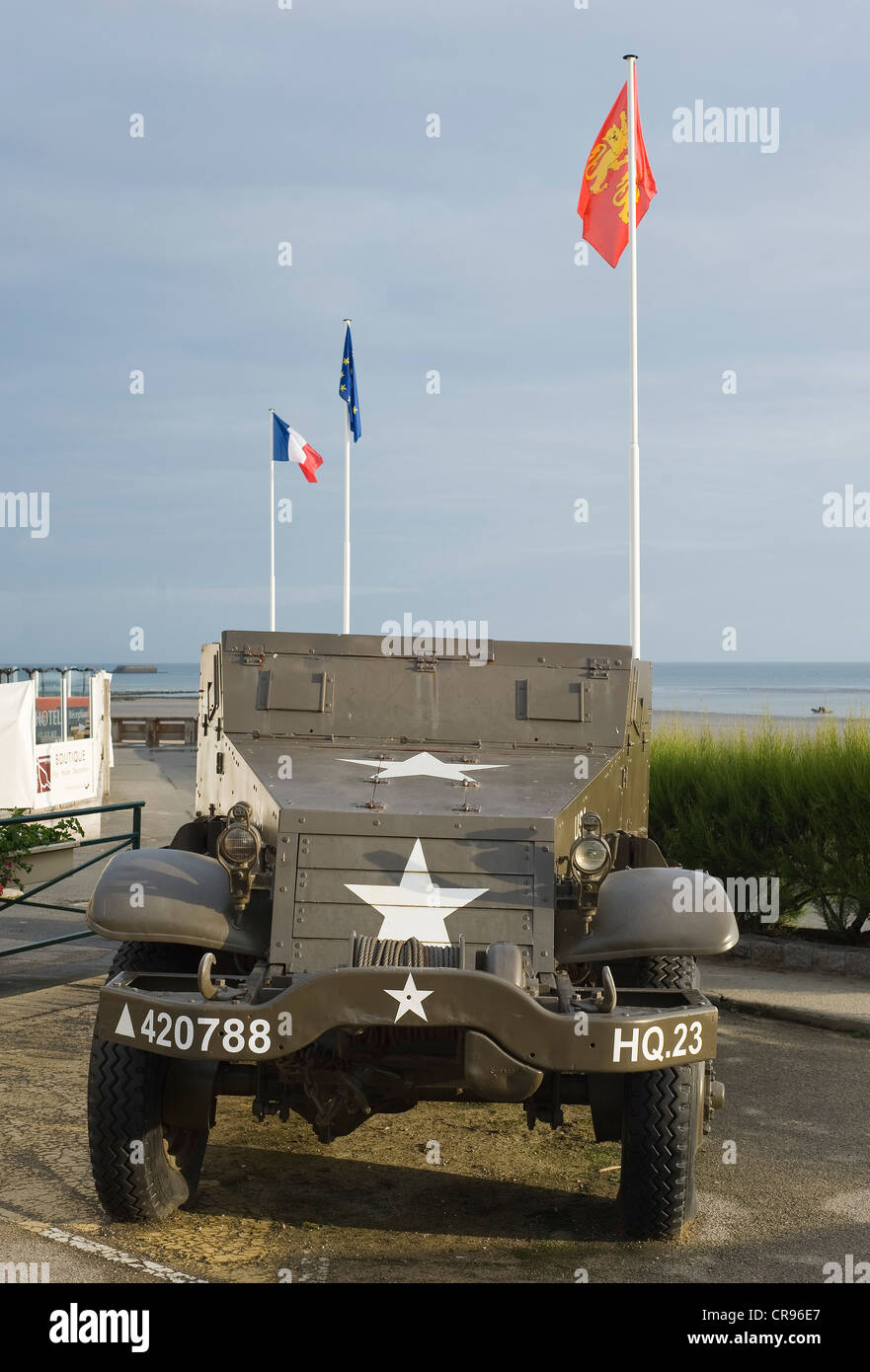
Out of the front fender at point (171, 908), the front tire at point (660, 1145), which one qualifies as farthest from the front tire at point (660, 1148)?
the front fender at point (171, 908)

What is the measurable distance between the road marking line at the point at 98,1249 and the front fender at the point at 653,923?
1682mm

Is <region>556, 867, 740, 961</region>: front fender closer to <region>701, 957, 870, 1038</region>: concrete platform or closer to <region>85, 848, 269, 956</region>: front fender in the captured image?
<region>85, 848, 269, 956</region>: front fender

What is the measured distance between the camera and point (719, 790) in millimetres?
10766

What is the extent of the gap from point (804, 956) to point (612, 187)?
7.42 meters

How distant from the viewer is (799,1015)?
840 centimetres

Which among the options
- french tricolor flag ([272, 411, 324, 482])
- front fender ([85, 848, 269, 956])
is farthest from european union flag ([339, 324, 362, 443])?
front fender ([85, 848, 269, 956])

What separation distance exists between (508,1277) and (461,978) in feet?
3.45

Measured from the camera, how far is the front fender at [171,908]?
195 inches

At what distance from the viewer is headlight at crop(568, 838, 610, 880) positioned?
498 centimetres

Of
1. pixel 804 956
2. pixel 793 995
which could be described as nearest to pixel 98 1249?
pixel 793 995

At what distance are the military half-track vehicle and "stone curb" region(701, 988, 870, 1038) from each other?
2970 mm

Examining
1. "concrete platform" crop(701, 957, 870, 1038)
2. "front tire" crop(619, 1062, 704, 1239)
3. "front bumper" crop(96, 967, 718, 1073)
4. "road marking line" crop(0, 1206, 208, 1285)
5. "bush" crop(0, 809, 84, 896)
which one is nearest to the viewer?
"front bumper" crop(96, 967, 718, 1073)

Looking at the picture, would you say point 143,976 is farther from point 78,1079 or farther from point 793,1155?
point 793,1155
